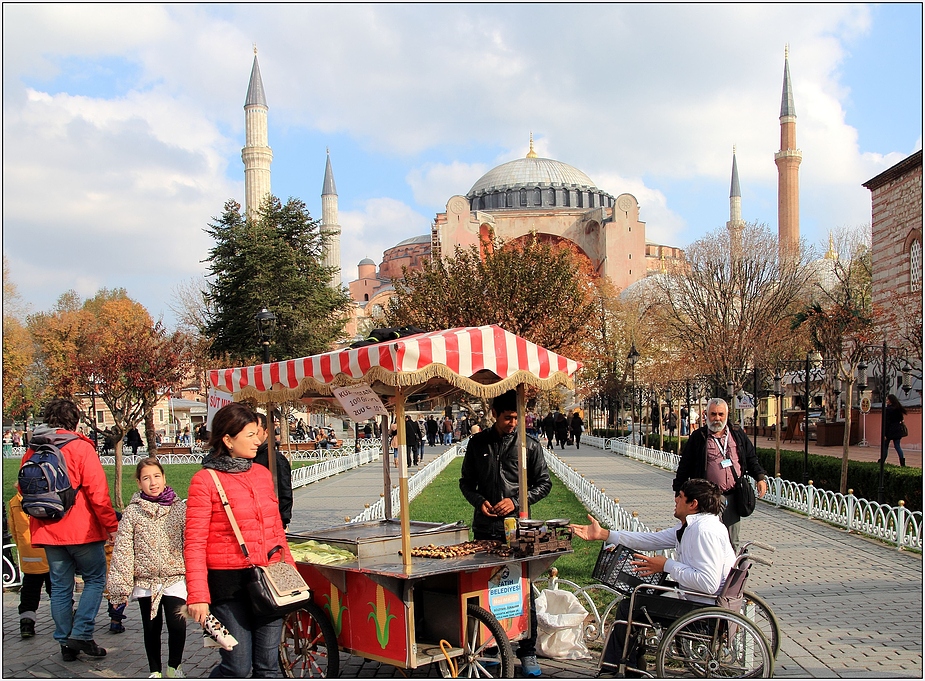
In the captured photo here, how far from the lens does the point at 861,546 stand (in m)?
10.0

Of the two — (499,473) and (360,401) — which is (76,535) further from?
(499,473)

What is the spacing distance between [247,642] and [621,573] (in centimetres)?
229

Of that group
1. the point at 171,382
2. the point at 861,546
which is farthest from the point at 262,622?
the point at 171,382

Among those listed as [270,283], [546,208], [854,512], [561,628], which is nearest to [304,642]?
[561,628]

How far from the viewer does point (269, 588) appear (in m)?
4.03

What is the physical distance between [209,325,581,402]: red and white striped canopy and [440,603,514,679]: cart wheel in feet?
4.57

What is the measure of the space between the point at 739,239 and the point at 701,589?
23.8 meters

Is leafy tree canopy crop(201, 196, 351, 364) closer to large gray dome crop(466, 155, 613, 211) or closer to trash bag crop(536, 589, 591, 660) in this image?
trash bag crop(536, 589, 591, 660)

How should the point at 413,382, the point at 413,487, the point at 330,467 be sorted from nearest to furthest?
the point at 413,382
the point at 413,487
the point at 330,467

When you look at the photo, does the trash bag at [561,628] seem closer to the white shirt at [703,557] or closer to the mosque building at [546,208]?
the white shirt at [703,557]

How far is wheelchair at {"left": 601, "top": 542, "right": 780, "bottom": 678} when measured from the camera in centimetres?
453

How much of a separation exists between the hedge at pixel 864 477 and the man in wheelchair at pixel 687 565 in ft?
23.7

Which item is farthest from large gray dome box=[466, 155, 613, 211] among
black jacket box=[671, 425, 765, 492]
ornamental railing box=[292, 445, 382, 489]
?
black jacket box=[671, 425, 765, 492]

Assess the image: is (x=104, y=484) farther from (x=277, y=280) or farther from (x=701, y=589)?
(x=277, y=280)
